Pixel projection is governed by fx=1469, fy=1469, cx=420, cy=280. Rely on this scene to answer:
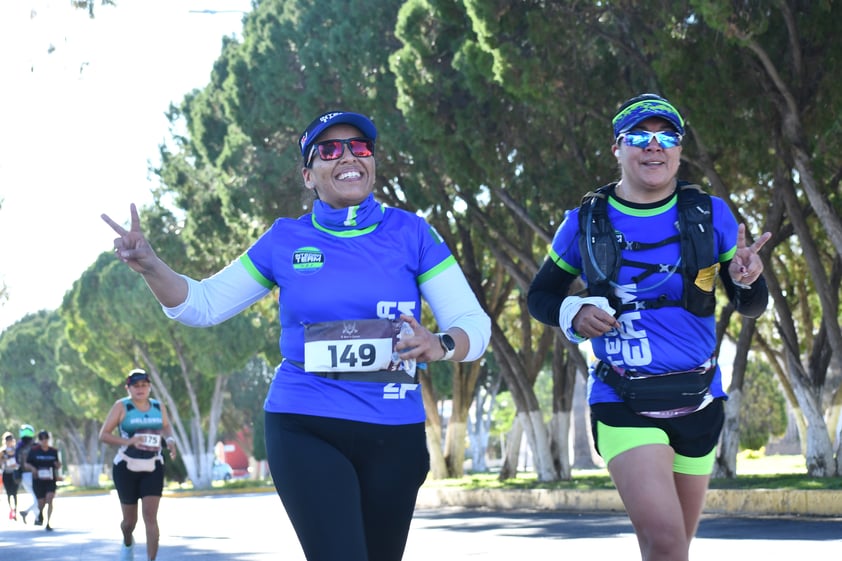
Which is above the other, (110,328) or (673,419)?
(110,328)

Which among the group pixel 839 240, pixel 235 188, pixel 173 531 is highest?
pixel 235 188

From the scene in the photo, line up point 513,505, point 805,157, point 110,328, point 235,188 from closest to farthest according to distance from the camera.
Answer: point 805,157 → point 513,505 → point 235,188 → point 110,328

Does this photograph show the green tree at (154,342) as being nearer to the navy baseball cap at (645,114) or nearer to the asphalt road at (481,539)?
the asphalt road at (481,539)

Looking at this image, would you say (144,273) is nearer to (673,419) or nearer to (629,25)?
(673,419)

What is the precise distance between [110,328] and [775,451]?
112 feet

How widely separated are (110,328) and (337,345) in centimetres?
4871

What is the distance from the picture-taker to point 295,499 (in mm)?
4609

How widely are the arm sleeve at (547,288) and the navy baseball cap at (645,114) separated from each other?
23.5 inches

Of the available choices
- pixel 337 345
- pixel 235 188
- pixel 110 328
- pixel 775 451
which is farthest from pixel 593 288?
pixel 775 451

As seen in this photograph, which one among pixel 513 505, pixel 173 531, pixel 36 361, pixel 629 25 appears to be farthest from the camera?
pixel 36 361

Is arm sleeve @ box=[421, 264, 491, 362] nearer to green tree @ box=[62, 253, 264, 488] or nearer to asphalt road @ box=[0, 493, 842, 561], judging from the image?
asphalt road @ box=[0, 493, 842, 561]

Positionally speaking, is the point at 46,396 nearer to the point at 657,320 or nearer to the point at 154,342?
the point at 154,342

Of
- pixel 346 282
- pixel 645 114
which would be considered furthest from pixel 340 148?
pixel 645 114

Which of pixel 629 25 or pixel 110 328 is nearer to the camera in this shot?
pixel 629 25
